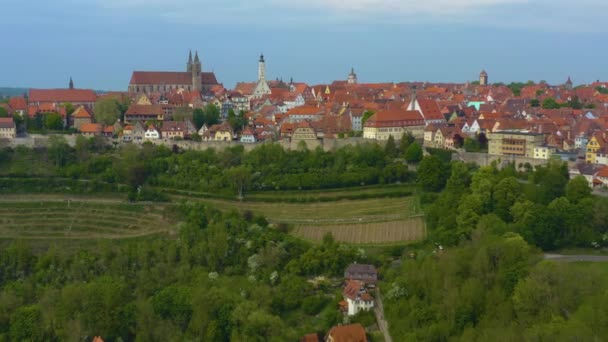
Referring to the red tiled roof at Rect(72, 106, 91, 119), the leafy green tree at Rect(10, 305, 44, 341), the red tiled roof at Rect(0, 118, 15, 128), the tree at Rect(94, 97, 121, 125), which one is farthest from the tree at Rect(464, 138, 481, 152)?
the red tiled roof at Rect(0, 118, 15, 128)

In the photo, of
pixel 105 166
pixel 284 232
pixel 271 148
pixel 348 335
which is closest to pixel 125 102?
pixel 105 166

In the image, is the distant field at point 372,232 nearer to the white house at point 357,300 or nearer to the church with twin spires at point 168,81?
the white house at point 357,300

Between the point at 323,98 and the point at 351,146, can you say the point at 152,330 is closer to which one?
the point at 351,146

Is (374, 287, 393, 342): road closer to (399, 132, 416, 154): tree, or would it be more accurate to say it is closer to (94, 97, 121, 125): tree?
(399, 132, 416, 154): tree

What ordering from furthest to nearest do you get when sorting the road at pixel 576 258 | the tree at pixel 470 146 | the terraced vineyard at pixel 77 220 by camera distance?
the tree at pixel 470 146 < the terraced vineyard at pixel 77 220 < the road at pixel 576 258

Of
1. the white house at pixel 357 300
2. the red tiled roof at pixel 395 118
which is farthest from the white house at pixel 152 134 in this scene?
the white house at pixel 357 300

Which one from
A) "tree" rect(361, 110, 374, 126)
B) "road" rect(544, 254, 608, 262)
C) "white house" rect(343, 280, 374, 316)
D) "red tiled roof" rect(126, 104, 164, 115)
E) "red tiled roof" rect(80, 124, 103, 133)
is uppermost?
"red tiled roof" rect(126, 104, 164, 115)

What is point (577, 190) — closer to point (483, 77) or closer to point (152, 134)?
point (152, 134)
